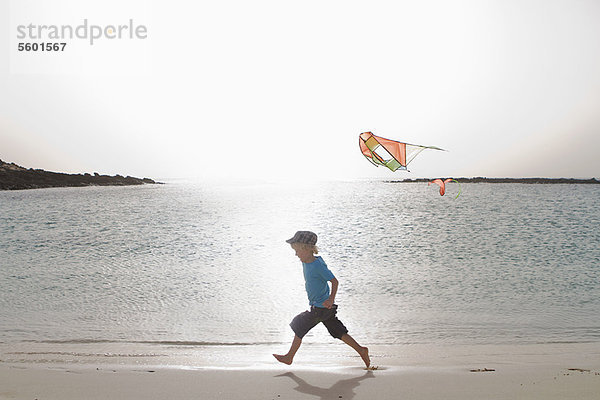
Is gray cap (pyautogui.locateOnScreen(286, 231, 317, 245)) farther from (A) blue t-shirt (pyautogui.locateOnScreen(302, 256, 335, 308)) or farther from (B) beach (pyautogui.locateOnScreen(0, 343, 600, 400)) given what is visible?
(B) beach (pyautogui.locateOnScreen(0, 343, 600, 400))

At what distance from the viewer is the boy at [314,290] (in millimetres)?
5590

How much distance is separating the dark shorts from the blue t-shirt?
0.31 ft

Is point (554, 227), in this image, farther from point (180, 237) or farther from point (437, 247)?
point (180, 237)

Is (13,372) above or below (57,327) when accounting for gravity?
above

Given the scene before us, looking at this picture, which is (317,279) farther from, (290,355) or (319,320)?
(290,355)

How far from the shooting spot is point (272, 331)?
9.75 metres

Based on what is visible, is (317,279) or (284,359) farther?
(284,359)

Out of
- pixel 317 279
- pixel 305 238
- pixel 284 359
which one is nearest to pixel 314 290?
pixel 317 279

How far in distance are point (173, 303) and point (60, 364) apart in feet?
20.1

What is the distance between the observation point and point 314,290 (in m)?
5.71

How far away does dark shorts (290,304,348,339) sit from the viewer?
5.80 meters

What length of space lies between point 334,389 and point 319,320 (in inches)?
36.0

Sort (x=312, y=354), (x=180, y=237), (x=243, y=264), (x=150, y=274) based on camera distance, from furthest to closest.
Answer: (x=180, y=237) < (x=243, y=264) < (x=150, y=274) < (x=312, y=354)

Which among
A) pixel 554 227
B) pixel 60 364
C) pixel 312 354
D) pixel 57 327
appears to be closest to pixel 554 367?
pixel 312 354
